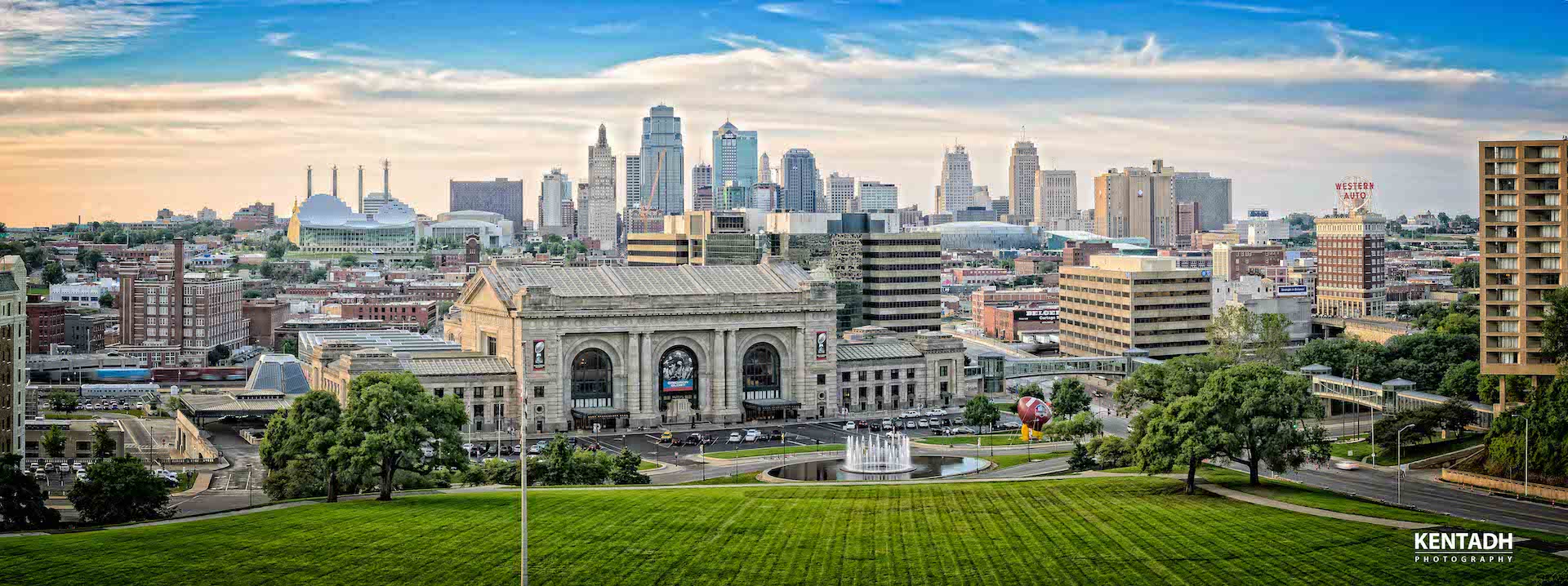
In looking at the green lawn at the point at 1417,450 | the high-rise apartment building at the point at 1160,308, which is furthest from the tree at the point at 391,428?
the high-rise apartment building at the point at 1160,308

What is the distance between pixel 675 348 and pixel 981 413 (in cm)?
3008

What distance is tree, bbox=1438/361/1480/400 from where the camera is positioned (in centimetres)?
14300

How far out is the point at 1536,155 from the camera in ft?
398

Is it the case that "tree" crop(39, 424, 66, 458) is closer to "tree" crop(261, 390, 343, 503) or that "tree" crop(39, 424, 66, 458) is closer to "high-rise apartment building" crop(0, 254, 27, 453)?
"high-rise apartment building" crop(0, 254, 27, 453)

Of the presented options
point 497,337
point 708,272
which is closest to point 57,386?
point 497,337

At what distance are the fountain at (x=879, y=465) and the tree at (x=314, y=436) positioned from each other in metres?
33.2

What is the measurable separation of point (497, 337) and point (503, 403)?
10.4 m

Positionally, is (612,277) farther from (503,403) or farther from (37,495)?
(37,495)

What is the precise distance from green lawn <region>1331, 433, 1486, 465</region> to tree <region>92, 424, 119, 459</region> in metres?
95.4

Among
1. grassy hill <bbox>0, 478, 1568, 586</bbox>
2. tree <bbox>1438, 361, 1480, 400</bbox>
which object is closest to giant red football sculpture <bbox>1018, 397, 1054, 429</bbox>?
tree <bbox>1438, 361, 1480, 400</bbox>

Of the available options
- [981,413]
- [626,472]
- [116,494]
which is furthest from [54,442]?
[981,413]

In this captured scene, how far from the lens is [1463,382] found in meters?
143

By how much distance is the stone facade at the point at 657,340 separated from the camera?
145625 mm

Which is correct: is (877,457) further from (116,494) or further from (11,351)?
(11,351)
